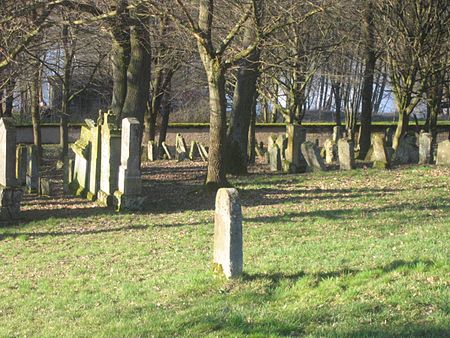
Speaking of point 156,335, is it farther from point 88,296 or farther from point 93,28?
point 93,28

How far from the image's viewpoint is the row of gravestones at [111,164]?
15.0 metres

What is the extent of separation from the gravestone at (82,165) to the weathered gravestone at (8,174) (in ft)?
10.2

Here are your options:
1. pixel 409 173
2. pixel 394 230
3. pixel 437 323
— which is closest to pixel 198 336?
pixel 437 323

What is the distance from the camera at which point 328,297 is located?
6.81 meters

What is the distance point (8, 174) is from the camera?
14.6 m

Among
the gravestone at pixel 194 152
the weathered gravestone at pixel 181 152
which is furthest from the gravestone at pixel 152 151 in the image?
the gravestone at pixel 194 152

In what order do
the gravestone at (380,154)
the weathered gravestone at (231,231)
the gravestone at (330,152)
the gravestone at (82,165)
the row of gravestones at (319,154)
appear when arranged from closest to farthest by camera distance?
the weathered gravestone at (231,231)
the gravestone at (82,165)
the gravestone at (380,154)
the row of gravestones at (319,154)
the gravestone at (330,152)

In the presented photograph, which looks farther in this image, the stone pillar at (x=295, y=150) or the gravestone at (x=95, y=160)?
the stone pillar at (x=295, y=150)

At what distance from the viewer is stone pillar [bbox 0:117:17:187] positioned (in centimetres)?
1455

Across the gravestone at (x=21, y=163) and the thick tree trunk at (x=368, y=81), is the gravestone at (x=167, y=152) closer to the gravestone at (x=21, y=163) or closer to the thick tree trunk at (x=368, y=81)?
the thick tree trunk at (x=368, y=81)

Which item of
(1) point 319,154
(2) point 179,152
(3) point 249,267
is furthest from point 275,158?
(3) point 249,267

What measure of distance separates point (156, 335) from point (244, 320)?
78 cm

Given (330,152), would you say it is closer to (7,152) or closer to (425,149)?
(425,149)

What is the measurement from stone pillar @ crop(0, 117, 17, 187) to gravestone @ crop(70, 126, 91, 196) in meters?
3.12
